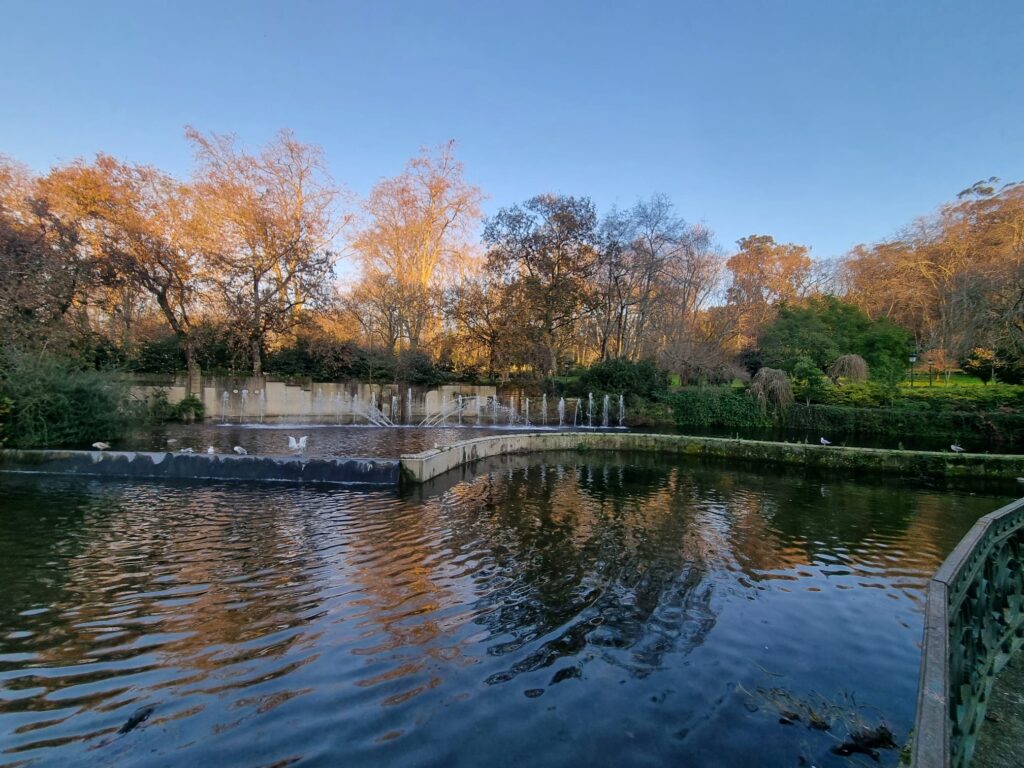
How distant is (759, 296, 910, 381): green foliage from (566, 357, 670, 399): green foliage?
7.91 m

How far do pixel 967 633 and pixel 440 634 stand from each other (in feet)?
11.6

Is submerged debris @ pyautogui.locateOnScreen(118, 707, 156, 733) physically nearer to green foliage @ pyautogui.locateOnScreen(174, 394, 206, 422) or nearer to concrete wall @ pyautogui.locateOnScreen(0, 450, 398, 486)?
concrete wall @ pyautogui.locateOnScreen(0, 450, 398, 486)

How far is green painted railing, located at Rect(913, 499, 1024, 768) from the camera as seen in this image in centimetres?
172

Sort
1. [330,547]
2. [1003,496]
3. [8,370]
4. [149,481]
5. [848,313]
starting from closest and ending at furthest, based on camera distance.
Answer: [330,547] < [149,481] < [1003,496] < [8,370] < [848,313]

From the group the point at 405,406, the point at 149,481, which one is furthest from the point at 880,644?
the point at 405,406

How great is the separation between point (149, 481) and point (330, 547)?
19.6 ft

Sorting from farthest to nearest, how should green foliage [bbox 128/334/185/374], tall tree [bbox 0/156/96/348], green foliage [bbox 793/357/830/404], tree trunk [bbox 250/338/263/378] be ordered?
green foliage [bbox 793/357/830/404] < tree trunk [bbox 250/338/263/378] < green foliage [bbox 128/334/185/374] < tall tree [bbox 0/156/96/348]

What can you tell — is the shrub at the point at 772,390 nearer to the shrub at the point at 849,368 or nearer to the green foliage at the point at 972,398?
the shrub at the point at 849,368

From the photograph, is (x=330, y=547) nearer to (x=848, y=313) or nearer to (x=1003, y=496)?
(x=1003, y=496)

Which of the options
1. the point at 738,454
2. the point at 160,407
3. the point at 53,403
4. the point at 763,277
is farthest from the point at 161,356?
the point at 763,277

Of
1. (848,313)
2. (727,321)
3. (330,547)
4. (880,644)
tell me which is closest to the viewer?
(880,644)

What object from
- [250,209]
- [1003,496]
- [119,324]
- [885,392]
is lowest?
[1003,496]

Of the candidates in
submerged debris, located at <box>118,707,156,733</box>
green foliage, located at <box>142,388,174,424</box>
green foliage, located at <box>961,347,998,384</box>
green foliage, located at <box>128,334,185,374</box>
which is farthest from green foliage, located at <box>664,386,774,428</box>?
submerged debris, located at <box>118,707,156,733</box>

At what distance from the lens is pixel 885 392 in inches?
938
